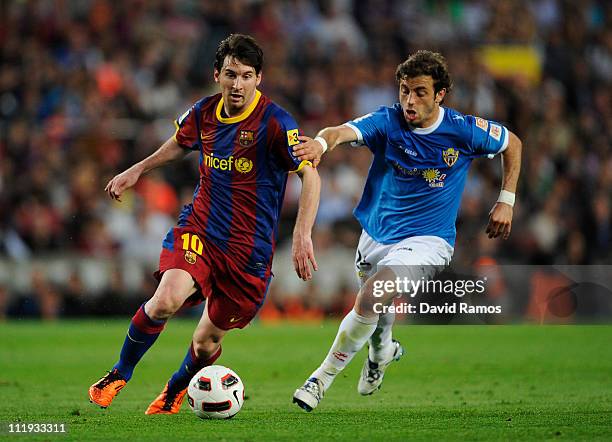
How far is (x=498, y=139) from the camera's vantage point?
9008 mm

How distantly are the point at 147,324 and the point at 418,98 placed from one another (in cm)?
272

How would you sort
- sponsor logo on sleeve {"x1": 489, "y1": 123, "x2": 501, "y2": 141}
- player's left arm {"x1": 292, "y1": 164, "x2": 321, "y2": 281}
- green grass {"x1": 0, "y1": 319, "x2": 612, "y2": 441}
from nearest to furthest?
green grass {"x1": 0, "y1": 319, "x2": 612, "y2": 441}, player's left arm {"x1": 292, "y1": 164, "x2": 321, "y2": 281}, sponsor logo on sleeve {"x1": 489, "y1": 123, "x2": 501, "y2": 141}

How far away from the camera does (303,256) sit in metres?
7.54

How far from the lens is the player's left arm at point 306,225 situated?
24.7ft

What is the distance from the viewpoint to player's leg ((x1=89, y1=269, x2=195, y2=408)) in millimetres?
8031

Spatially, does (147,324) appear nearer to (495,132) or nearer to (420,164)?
(420,164)

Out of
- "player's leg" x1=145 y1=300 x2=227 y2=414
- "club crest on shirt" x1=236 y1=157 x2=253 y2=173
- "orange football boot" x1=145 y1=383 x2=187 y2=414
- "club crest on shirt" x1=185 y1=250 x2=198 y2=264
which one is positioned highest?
"club crest on shirt" x1=236 y1=157 x2=253 y2=173

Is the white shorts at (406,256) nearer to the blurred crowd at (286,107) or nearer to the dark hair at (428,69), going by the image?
the dark hair at (428,69)

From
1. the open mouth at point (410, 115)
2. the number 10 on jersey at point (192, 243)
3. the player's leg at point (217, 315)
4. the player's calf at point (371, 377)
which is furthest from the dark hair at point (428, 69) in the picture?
the player's calf at point (371, 377)

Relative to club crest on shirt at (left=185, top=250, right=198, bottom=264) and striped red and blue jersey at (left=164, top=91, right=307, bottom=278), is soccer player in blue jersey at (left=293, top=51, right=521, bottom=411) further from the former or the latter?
club crest on shirt at (left=185, top=250, right=198, bottom=264)

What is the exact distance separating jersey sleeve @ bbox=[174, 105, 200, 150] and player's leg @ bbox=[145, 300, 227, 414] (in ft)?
4.13

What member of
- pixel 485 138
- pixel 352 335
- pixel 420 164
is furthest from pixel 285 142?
pixel 485 138

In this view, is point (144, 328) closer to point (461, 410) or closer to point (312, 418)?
point (312, 418)

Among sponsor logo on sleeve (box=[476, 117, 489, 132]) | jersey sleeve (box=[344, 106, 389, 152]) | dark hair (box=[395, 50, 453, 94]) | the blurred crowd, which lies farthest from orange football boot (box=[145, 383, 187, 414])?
the blurred crowd
